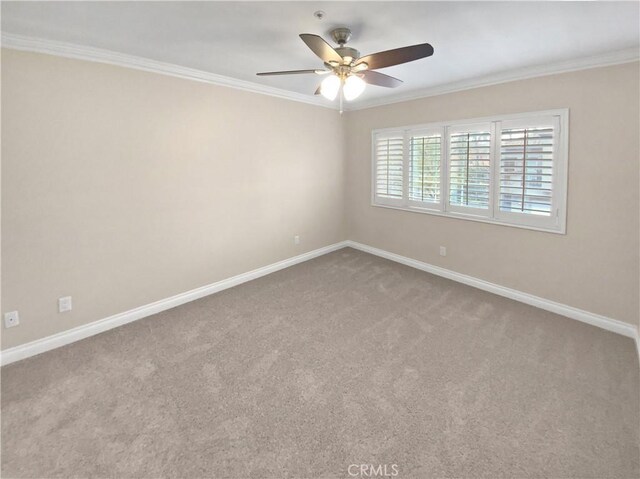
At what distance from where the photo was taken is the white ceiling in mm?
2074

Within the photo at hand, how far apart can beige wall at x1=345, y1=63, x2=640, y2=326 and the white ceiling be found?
0.34 m

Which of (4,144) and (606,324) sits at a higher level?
(4,144)

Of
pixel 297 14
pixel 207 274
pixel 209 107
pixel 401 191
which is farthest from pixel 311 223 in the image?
pixel 297 14

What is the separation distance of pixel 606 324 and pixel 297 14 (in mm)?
3661

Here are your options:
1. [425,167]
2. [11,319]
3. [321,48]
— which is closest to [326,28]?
[321,48]

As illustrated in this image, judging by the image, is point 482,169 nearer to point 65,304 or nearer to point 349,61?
point 349,61

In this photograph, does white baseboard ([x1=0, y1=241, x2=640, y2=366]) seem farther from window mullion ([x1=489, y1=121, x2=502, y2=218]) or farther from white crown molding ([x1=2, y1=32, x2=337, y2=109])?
white crown molding ([x1=2, y1=32, x2=337, y2=109])

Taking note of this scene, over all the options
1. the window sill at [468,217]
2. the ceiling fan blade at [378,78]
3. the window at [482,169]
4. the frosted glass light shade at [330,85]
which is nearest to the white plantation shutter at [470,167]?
the window at [482,169]

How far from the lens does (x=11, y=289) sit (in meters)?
2.61

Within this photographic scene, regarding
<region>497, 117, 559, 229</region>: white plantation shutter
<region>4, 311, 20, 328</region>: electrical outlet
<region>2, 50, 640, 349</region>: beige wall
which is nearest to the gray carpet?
<region>4, 311, 20, 328</region>: electrical outlet

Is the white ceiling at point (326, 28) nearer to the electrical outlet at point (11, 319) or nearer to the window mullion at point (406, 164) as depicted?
the window mullion at point (406, 164)

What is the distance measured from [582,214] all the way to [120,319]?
4460 millimetres

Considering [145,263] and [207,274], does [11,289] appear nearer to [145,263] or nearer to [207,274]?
[145,263]

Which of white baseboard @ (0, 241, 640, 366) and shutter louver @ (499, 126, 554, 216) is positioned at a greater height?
shutter louver @ (499, 126, 554, 216)
